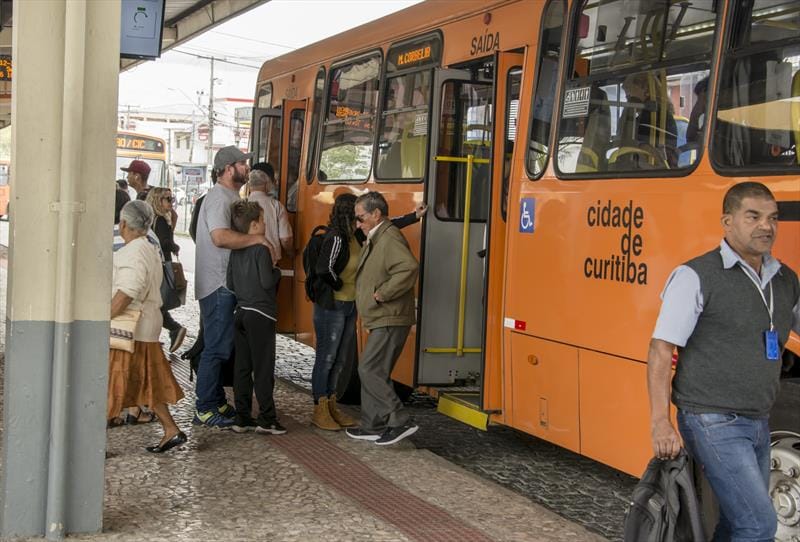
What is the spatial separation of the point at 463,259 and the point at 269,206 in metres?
2.42

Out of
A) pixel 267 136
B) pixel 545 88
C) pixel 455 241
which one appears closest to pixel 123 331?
pixel 455 241

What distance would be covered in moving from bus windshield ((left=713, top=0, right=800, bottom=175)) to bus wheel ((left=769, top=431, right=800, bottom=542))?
1.29m

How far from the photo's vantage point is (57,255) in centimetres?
519

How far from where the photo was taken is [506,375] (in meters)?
7.19

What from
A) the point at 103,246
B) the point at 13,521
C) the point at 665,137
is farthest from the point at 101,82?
the point at 665,137

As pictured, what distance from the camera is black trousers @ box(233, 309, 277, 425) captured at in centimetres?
785

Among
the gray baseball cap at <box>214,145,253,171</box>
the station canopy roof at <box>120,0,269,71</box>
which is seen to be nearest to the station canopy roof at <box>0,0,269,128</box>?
the station canopy roof at <box>120,0,269,71</box>

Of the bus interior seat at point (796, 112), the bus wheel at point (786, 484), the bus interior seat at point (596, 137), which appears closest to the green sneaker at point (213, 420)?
the bus interior seat at point (596, 137)

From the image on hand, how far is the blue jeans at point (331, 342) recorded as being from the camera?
8.51m

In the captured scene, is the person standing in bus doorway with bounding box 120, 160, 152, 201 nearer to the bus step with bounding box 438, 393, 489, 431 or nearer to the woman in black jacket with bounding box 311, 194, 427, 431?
the woman in black jacket with bounding box 311, 194, 427, 431

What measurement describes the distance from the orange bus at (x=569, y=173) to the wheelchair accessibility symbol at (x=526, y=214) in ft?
0.04

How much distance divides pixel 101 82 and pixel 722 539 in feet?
11.2

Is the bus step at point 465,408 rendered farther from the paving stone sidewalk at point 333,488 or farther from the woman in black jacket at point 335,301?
the woman in black jacket at point 335,301

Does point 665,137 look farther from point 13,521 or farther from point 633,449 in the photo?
point 13,521
